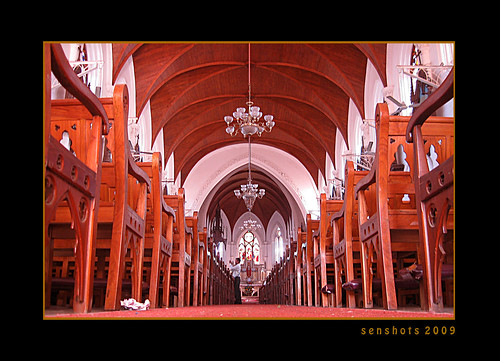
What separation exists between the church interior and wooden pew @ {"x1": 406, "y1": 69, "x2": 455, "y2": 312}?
0.03ft

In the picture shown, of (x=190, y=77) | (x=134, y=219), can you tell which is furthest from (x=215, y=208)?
(x=134, y=219)

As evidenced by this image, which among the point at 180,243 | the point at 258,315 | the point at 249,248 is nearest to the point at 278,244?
the point at 249,248

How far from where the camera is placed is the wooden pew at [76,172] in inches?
80.2

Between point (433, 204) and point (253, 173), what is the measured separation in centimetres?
2072

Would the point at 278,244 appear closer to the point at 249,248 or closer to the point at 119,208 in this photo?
the point at 249,248

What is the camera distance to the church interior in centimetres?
260

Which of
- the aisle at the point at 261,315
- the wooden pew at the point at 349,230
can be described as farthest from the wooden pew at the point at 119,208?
the wooden pew at the point at 349,230

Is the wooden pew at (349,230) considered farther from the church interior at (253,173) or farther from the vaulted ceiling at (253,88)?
the vaulted ceiling at (253,88)

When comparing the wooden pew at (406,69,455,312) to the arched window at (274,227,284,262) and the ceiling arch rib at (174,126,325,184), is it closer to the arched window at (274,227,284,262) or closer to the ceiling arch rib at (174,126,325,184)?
the ceiling arch rib at (174,126,325,184)

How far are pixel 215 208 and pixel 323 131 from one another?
12.3 metres

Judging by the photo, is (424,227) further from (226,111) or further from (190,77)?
(226,111)

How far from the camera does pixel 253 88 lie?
14867 mm

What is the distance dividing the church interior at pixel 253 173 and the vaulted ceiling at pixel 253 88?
0.04m
